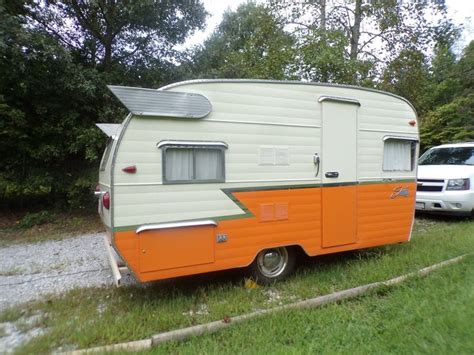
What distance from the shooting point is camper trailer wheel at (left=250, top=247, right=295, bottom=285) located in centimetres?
502

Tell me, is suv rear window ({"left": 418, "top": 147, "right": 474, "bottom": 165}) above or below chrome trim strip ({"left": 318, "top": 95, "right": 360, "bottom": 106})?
below

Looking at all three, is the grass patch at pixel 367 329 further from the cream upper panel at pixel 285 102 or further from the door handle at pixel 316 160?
the cream upper panel at pixel 285 102

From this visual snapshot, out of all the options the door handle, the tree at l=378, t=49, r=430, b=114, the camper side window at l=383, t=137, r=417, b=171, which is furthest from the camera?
the tree at l=378, t=49, r=430, b=114

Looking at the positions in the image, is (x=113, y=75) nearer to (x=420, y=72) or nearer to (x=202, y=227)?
(x=202, y=227)

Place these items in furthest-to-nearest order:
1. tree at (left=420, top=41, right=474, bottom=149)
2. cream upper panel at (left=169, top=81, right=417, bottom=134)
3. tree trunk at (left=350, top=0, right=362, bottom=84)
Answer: tree at (left=420, top=41, right=474, bottom=149), tree trunk at (left=350, top=0, right=362, bottom=84), cream upper panel at (left=169, top=81, right=417, bottom=134)

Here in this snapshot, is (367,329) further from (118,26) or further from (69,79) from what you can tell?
(118,26)

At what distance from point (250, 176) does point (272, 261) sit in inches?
52.0

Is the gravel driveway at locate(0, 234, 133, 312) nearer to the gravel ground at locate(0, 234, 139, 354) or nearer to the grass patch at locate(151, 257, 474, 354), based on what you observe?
the gravel ground at locate(0, 234, 139, 354)

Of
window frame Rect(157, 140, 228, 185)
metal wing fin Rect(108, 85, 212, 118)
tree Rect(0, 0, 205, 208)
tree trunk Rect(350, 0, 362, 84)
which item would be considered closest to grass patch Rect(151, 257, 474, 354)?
window frame Rect(157, 140, 228, 185)

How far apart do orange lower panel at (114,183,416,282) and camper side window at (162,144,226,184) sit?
461mm

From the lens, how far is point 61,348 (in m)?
3.49

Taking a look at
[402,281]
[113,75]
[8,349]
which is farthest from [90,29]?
[402,281]

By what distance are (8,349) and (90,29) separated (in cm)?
870

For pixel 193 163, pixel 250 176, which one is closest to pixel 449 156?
pixel 250 176
